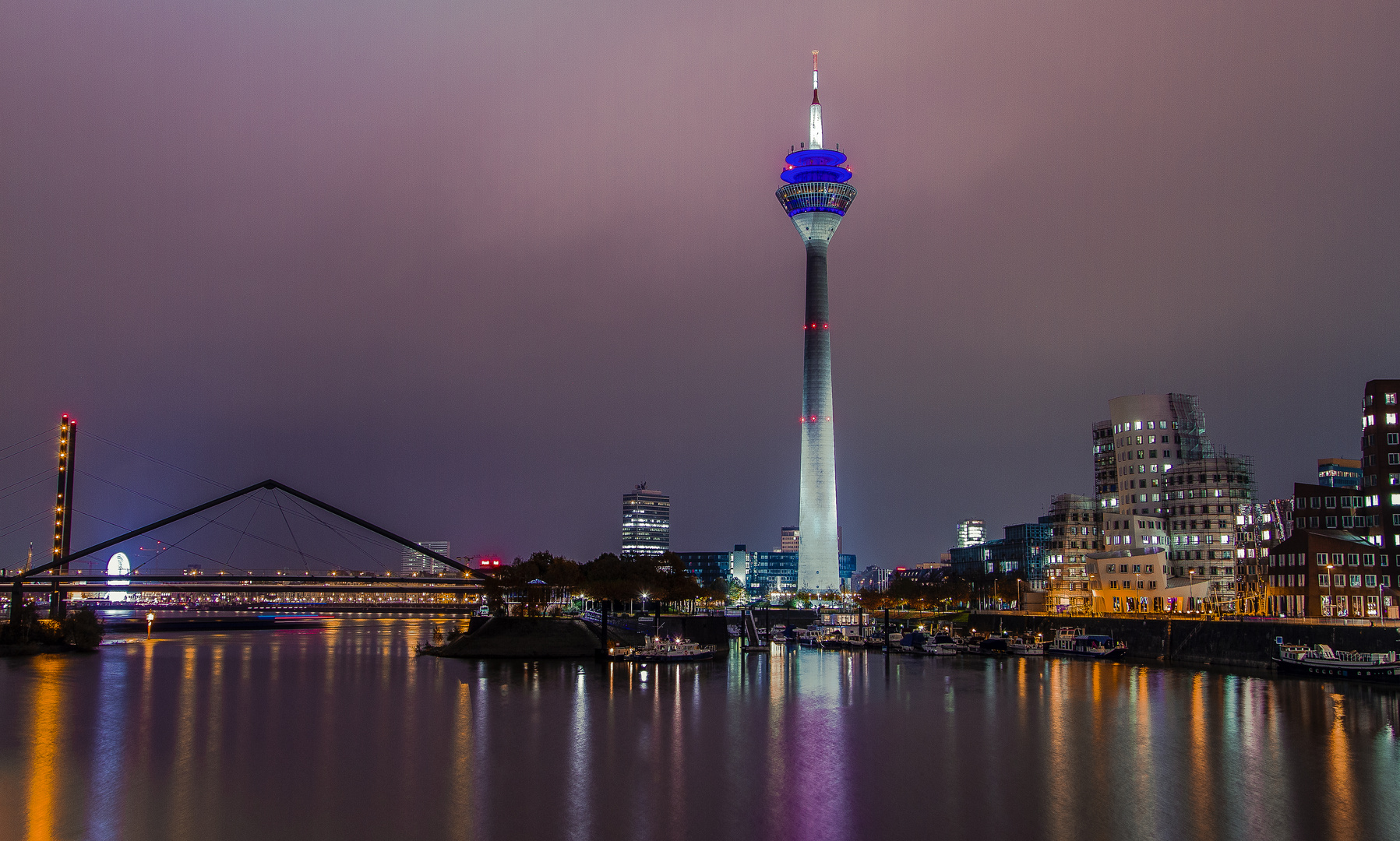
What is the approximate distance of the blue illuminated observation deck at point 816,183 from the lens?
189 meters

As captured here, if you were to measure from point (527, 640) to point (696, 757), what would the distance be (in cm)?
4571

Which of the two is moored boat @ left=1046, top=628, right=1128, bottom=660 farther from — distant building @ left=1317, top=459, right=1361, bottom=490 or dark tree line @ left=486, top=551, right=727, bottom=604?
distant building @ left=1317, top=459, right=1361, bottom=490

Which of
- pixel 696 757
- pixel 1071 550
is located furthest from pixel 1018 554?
pixel 696 757

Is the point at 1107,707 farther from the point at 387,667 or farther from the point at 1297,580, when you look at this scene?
the point at 387,667

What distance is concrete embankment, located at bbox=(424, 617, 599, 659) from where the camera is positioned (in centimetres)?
8444

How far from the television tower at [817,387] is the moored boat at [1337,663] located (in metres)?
118

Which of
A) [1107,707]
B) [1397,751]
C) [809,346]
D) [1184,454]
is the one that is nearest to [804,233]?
[809,346]

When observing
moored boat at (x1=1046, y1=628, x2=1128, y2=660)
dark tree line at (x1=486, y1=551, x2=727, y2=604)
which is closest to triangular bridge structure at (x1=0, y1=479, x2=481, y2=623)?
dark tree line at (x1=486, y1=551, x2=727, y2=604)

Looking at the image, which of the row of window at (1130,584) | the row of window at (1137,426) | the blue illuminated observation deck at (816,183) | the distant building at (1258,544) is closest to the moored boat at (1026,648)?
the distant building at (1258,544)

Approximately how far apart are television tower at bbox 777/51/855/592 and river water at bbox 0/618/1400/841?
371ft

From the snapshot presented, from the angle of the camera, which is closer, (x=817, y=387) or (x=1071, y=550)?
(x=1071, y=550)

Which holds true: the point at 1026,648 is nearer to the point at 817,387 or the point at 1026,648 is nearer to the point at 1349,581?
the point at 1349,581

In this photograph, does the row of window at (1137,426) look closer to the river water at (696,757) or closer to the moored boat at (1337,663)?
the river water at (696,757)

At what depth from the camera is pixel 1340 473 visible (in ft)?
387
